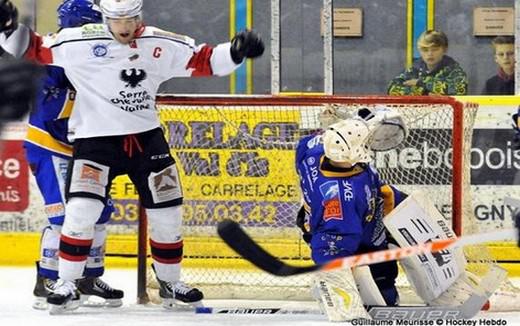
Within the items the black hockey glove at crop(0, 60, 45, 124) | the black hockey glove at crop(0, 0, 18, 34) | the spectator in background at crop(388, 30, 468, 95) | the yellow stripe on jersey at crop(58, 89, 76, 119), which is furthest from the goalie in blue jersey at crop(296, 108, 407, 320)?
the black hockey glove at crop(0, 60, 45, 124)

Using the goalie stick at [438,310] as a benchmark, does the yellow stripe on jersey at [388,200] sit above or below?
above

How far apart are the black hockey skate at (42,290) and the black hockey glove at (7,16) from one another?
1.01m

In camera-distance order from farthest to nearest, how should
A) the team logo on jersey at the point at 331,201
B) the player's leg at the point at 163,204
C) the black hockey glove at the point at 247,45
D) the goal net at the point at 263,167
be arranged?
the goal net at the point at 263,167 < the player's leg at the point at 163,204 < the black hockey glove at the point at 247,45 < the team logo on jersey at the point at 331,201

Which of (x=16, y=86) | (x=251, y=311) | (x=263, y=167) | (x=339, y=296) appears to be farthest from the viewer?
(x=263, y=167)

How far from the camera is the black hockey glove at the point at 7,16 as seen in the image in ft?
17.3

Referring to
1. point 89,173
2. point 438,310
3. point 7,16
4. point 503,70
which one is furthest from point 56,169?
point 503,70

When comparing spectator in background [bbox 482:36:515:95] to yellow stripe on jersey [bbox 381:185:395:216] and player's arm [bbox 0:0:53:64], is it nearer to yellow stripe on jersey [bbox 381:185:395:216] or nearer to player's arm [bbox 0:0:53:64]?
yellow stripe on jersey [bbox 381:185:395:216]

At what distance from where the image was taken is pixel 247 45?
5.62m

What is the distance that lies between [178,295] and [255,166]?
836 millimetres

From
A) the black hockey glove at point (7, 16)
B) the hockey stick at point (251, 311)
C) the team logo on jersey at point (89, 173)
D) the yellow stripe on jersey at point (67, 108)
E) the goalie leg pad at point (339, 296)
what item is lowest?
the hockey stick at point (251, 311)

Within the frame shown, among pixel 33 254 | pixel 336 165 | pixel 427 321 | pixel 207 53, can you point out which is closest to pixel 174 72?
pixel 207 53

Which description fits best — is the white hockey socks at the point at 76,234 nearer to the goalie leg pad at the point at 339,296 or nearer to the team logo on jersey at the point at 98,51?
the team logo on jersey at the point at 98,51

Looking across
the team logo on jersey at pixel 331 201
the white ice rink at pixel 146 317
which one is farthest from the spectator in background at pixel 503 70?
the team logo on jersey at pixel 331 201

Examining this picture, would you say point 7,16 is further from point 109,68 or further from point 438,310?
point 438,310
